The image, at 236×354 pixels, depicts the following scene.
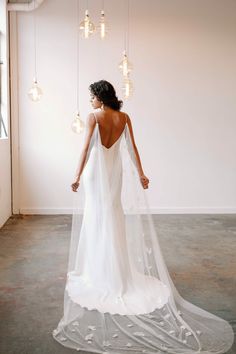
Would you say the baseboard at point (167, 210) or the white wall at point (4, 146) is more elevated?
the white wall at point (4, 146)

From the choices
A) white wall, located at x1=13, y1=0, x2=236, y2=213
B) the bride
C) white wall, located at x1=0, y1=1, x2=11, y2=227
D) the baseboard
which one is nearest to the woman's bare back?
the bride

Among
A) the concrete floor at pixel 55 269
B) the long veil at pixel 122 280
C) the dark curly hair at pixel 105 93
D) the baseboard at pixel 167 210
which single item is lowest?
the baseboard at pixel 167 210

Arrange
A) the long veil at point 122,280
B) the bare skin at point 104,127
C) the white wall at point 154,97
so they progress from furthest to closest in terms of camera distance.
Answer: the white wall at point 154,97 < the bare skin at point 104,127 < the long veil at point 122,280

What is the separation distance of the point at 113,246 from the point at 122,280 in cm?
26

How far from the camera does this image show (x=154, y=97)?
18.8 ft

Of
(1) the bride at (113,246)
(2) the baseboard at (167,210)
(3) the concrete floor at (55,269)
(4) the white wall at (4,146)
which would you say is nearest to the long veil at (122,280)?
(1) the bride at (113,246)

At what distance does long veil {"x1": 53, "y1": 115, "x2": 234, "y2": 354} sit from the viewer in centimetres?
231

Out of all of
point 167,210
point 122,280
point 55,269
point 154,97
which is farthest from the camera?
point 167,210

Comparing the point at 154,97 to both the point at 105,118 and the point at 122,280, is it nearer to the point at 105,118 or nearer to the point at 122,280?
the point at 105,118

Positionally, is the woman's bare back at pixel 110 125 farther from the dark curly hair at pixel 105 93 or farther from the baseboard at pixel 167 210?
the baseboard at pixel 167 210

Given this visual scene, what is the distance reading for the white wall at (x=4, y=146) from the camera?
5.07 m

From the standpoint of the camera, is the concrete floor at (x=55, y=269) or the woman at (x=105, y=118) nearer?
the concrete floor at (x=55, y=269)

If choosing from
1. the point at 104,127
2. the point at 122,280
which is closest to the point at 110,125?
the point at 104,127

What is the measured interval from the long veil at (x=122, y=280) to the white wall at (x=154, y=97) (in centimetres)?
285
